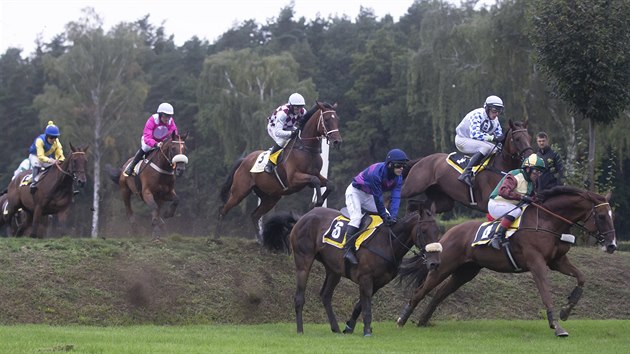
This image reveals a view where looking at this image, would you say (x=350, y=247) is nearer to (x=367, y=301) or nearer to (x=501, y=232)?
(x=367, y=301)

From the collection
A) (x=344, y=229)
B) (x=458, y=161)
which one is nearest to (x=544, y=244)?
(x=344, y=229)

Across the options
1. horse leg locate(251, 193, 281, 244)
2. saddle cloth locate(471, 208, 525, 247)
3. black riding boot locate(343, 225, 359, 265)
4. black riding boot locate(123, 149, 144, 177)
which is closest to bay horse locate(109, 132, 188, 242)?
black riding boot locate(123, 149, 144, 177)

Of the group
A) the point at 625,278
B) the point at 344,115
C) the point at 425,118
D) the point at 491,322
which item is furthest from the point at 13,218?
Answer: the point at 344,115

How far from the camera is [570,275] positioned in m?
16.3

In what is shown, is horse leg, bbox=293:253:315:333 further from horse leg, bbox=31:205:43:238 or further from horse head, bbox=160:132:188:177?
horse leg, bbox=31:205:43:238

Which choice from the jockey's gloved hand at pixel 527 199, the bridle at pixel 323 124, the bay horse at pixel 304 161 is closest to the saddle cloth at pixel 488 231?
the jockey's gloved hand at pixel 527 199

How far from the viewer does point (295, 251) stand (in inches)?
674

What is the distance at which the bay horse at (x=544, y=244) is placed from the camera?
614 inches

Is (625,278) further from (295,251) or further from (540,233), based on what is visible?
(295,251)

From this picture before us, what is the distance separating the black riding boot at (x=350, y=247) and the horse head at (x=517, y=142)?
4177mm

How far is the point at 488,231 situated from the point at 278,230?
4.40 meters

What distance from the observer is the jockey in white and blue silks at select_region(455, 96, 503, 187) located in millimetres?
19750

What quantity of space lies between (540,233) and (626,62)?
8690 millimetres

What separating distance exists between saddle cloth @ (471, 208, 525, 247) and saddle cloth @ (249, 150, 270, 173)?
Answer: 547 cm
